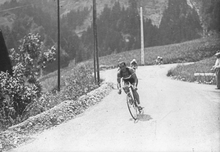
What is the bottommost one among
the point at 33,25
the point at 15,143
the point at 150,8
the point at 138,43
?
the point at 15,143

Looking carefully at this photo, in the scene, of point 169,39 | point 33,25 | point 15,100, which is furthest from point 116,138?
point 33,25

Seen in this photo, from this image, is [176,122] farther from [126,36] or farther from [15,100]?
→ [126,36]

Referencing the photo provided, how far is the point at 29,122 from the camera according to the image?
26.6 ft

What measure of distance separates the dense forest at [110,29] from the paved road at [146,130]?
2837 inches

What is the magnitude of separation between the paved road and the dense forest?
2837 inches

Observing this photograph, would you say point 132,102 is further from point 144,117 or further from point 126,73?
point 126,73

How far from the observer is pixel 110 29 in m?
95.0

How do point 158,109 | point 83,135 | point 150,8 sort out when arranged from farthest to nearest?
point 150,8
point 158,109
point 83,135

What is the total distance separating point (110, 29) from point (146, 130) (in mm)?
89738

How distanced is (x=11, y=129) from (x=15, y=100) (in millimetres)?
2926

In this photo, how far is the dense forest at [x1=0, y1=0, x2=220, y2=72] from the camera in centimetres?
8131

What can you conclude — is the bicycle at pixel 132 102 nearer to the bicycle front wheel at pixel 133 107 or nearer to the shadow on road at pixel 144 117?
the bicycle front wheel at pixel 133 107

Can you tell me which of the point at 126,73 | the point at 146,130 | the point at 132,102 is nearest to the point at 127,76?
the point at 126,73

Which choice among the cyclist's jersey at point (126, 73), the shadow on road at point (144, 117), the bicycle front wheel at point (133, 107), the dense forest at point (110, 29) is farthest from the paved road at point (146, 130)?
the dense forest at point (110, 29)
